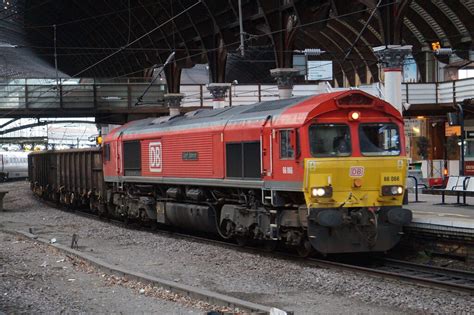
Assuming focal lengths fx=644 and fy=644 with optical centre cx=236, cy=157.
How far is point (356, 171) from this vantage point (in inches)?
505

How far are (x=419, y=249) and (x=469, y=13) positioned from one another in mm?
28978

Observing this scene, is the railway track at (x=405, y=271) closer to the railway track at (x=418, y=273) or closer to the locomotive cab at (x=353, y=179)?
the railway track at (x=418, y=273)

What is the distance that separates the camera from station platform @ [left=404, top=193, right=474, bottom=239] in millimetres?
12984

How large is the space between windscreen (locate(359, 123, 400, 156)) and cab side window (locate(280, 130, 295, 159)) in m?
Answer: 1.43

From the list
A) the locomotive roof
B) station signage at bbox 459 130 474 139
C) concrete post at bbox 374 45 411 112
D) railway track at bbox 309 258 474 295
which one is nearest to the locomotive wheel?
railway track at bbox 309 258 474 295

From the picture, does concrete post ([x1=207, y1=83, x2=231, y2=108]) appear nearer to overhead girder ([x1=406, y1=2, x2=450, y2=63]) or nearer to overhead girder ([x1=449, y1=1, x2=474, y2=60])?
overhead girder ([x1=406, y1=2, x2=450, y2=63])

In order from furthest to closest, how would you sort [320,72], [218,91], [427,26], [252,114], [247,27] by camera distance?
[320,72]
[427,26]
[218,91]
[247,27]
[252,114]

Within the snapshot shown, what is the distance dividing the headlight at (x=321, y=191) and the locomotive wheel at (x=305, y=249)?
1235mm

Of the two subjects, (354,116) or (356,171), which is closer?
(356,171)

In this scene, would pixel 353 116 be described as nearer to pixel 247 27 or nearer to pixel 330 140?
pixel 330 140

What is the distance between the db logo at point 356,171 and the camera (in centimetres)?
1279

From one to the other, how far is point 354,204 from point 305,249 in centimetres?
167

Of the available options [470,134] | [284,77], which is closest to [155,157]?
[284,77]

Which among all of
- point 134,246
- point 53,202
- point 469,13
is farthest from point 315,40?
point 134,246
